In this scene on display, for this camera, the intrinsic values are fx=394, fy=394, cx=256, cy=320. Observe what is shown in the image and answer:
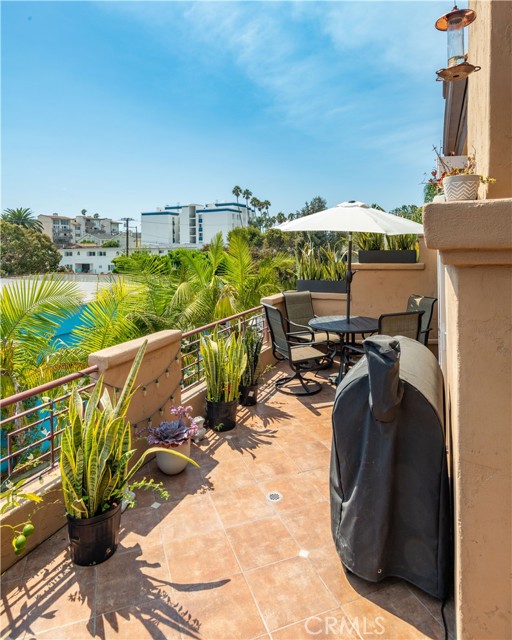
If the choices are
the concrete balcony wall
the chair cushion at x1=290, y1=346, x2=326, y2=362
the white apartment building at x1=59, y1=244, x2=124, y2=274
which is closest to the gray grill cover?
the concrete balcony wall

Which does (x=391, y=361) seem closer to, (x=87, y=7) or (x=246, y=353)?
(x=246, y=353)

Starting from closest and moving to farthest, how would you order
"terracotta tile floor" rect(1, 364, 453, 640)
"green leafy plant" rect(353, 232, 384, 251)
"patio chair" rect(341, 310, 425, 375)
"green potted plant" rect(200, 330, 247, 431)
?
1. "terracotta tile floor" rect(1, 364, 453, 640)
2. "green potted plant" rect(200, 330, 247, 431)
3. "patio chair" rect(341, 310, 425, 375)
4. "green leafy plant" rect(353, 232, 384, 251)

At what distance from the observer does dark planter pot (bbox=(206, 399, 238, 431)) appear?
4050 mm

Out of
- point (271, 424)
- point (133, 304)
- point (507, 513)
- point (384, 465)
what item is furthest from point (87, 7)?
point (507, 513)

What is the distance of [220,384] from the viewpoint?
13.3ft

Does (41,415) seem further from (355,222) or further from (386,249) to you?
(386,249)

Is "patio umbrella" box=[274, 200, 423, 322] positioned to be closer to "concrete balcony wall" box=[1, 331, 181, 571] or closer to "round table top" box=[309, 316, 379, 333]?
"round table top" box=[309, 316, 379, 333]

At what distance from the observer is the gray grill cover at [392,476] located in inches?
75.7

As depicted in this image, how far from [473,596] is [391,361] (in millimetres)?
1018

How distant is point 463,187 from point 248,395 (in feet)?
11.5

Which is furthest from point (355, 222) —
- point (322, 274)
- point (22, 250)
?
point (22, 250)

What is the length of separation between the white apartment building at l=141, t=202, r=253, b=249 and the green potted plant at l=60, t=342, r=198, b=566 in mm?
89865

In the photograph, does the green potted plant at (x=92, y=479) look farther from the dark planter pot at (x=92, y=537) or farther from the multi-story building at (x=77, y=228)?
the multi-story building at (x=77, y=228)

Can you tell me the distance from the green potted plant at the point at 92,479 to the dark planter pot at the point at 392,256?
572cm
